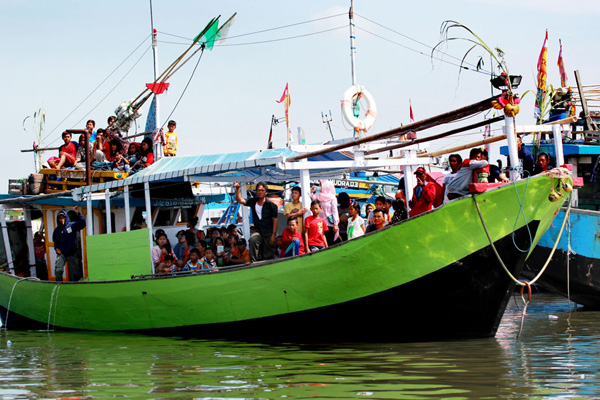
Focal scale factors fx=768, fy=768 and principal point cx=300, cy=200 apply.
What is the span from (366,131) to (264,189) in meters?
1.91

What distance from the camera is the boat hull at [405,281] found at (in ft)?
29.1

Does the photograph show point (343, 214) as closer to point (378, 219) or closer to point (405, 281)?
point (378, 219)

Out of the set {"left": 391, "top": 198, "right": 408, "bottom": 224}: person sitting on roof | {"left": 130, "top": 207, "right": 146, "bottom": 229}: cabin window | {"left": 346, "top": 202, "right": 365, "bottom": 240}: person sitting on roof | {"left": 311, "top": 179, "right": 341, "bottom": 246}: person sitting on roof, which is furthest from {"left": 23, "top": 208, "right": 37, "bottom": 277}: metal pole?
{"left": 391, "top": 198, "right": 408, "bottom": 224}: person sitting on roof

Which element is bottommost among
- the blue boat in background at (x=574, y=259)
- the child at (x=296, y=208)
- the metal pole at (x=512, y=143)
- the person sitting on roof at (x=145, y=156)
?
the blue boat in background at (x=574, y=259)

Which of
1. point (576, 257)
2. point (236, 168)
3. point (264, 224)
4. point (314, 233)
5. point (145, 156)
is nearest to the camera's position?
point (314, 233)

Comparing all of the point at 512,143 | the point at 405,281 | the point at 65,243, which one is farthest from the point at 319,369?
the point at 65,243

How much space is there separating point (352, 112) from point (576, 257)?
14.7ft

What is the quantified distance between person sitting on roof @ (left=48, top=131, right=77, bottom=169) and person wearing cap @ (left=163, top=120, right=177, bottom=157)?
1835 mm

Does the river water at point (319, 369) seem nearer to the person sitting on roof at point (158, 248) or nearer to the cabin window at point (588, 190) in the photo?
the person sitting on roof at point (158, 248)

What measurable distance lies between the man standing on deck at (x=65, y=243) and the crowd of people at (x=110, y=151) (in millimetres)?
1306

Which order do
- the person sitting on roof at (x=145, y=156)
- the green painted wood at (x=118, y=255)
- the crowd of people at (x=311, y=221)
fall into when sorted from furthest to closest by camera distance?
the person sitting on roof at (x=145, y=156) → the green painted wood at (x=118, y=255) → the crowd of people at (x=311, y=221)

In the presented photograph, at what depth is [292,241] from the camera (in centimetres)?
1020

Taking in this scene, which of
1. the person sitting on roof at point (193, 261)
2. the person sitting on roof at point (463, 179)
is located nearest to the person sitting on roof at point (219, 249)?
the person sitting on roof at point (193, 261)

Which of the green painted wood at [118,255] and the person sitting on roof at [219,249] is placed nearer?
the person sitting on roof at [219,249]
